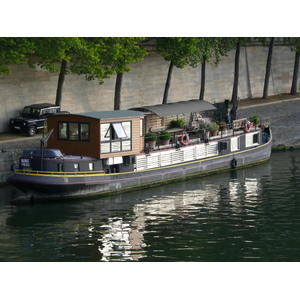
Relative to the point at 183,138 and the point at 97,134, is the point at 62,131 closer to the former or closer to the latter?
the point at 97,134

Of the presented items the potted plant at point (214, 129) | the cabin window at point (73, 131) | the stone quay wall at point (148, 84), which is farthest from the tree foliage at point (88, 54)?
the cabin window at point (73, 131)

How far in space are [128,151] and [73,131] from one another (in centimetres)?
292

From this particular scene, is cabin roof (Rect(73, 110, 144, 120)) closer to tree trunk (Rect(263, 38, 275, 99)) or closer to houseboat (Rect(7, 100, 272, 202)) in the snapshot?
houseboat (Rect(7, 100, 272, 202))

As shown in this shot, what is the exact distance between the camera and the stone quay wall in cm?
4831

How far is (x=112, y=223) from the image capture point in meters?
32.2

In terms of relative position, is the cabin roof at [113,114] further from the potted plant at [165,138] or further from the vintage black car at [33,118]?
the vintage black car at [33,118]

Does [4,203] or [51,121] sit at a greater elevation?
[51,121]

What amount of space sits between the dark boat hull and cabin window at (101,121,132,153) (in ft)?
4.27

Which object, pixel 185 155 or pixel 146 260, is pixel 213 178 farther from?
pixel 146 260

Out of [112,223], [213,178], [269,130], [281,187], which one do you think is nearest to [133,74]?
[269,130]

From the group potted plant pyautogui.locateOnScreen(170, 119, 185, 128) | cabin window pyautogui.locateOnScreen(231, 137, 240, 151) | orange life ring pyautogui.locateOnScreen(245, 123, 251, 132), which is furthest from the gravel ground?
potted plant pyautogui.locateOnScreen(170, 119, 185, 128)

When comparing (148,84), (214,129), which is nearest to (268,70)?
(148,84)

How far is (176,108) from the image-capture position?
42.0m

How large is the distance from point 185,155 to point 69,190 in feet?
27.6
